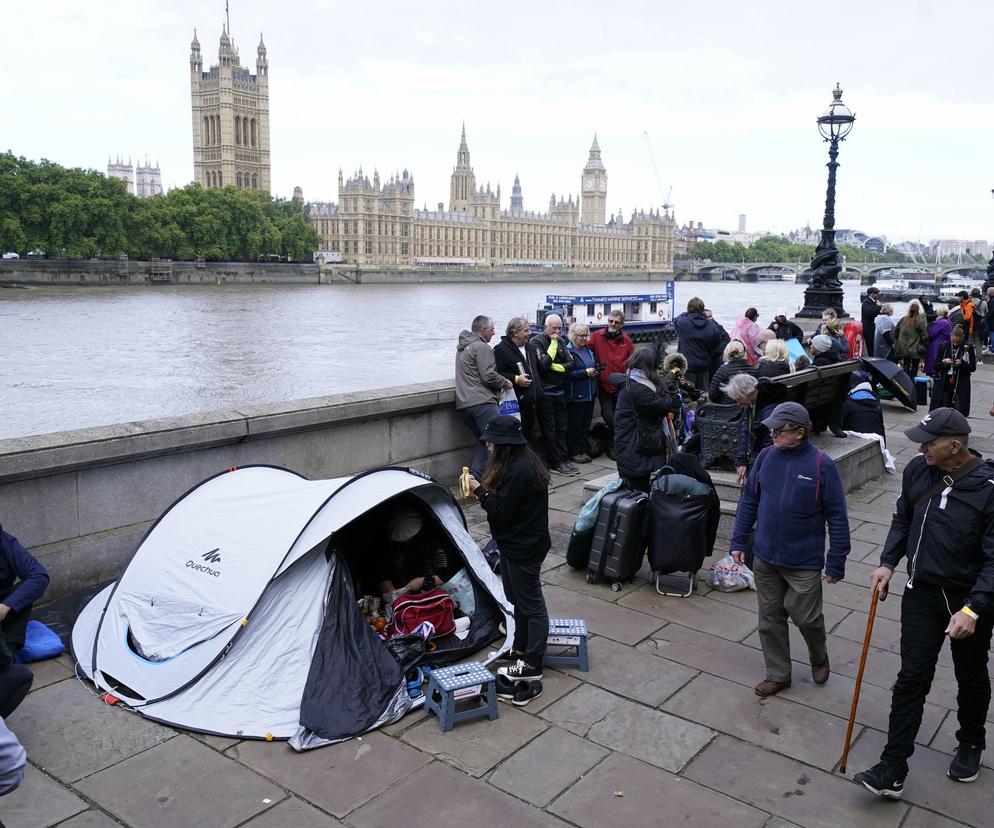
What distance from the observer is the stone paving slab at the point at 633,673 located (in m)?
4.50

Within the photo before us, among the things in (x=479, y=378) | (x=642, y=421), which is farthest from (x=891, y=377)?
(x=642, y=421)

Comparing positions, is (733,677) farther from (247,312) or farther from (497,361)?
(247,312)

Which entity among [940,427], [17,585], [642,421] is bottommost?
[17,585]

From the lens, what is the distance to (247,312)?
51.9m

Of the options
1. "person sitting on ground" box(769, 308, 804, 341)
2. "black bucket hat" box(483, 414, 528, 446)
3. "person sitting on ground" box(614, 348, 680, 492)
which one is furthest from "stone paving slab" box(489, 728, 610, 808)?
"person sitting on ground" box(769, 308, 804, 341)

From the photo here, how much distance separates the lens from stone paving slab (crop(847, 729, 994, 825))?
3.54 meters

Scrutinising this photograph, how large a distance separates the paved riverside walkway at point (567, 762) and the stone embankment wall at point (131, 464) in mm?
1010

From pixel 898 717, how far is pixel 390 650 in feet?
7.65

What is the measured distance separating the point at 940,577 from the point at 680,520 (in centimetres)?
220

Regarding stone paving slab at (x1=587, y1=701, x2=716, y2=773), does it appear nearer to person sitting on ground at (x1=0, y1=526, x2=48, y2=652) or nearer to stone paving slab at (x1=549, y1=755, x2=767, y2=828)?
stone paving slab at (x1=549, y1=755, x2=767, y2=828)

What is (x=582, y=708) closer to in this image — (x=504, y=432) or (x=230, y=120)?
(x=504, y=432)

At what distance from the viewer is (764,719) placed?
4.25m

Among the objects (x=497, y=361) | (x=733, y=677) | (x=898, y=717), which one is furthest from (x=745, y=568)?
(x=497, y=361)

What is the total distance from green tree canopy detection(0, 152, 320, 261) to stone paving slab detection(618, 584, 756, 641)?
69838mm
